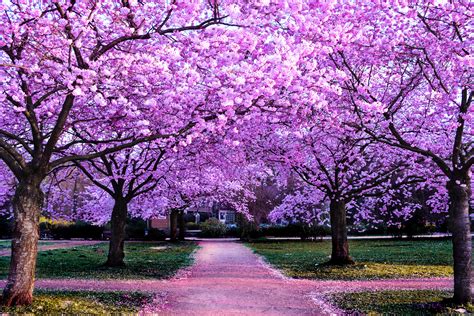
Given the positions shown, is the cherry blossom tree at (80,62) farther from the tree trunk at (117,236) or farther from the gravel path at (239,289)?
the tree trunk at (117,236)

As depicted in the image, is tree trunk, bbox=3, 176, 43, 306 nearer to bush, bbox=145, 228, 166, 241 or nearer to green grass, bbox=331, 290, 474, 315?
green grass, bbox=331, 290, 474, 315

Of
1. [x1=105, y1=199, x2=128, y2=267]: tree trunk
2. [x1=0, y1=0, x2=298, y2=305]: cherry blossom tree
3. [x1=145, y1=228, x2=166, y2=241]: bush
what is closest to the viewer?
[x1=0, y1=0, x2=298, y2=305]: cherry blossom tree

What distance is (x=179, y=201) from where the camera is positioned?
31.9 m

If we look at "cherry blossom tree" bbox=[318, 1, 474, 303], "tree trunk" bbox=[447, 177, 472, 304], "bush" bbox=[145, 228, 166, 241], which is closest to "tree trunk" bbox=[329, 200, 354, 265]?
"cherry blossom tree" bbox=[318, 1, 474, 303]

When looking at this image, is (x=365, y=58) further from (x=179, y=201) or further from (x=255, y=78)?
(x=179, y=201)

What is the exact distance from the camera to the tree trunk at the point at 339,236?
16406mm

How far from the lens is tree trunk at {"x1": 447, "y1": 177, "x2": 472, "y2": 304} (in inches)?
337

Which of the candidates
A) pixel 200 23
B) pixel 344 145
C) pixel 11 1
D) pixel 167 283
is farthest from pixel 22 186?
pixel 344 145

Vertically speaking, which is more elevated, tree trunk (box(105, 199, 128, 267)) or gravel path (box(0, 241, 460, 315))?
tree trunk (box(105, 199, 128, 267))

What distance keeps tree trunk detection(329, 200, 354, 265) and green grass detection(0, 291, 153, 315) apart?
27.2 ft

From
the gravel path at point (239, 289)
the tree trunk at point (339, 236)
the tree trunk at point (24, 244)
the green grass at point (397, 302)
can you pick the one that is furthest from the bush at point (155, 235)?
the tree trunk at point (24, 244)

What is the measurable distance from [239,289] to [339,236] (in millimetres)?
6158

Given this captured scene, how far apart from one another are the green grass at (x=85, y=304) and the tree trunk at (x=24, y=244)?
26 centimetres

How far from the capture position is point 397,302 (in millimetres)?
9289
